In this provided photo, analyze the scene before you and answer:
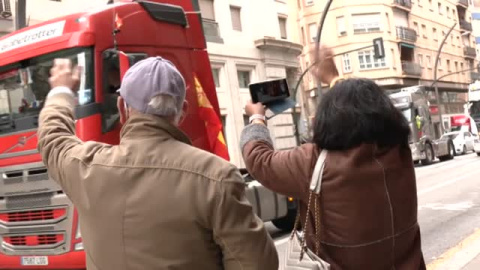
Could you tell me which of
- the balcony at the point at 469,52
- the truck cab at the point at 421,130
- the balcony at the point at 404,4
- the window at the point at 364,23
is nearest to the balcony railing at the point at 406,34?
the balcony at the point at 404,4

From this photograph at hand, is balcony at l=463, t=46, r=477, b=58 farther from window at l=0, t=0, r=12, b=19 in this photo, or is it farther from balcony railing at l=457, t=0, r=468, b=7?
window at l=0, t=0, r=12, b=19

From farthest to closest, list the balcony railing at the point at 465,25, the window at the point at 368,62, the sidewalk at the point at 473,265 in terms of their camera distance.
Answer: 1. the balcony railing at the point at 465,25
2. the window at the point at 368,62
3. the sidewalk at the point at 473,265

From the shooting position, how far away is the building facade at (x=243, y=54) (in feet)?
81.0

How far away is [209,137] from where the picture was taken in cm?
666

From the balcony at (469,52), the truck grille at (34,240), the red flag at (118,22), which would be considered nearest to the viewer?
the truck grille at (34,240)

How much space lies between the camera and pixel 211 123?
22.1 ft

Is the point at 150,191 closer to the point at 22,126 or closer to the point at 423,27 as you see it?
the point at 22,126

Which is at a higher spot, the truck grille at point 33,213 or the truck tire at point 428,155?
the truck grille at point 33,213

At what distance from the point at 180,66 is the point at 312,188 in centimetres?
467

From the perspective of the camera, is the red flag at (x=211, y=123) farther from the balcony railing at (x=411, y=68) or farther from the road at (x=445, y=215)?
the balcony railing at (x=411, y=68)

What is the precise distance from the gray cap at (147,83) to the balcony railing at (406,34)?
163 ft

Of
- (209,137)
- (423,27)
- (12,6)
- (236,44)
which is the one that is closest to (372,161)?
(209,137)

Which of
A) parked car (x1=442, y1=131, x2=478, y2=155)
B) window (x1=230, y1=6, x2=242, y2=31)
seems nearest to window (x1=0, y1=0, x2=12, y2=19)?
window (x1=230, y1=6, x2=242, y2=31)

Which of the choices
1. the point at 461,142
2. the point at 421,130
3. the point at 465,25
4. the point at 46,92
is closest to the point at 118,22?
the point at 46,92
